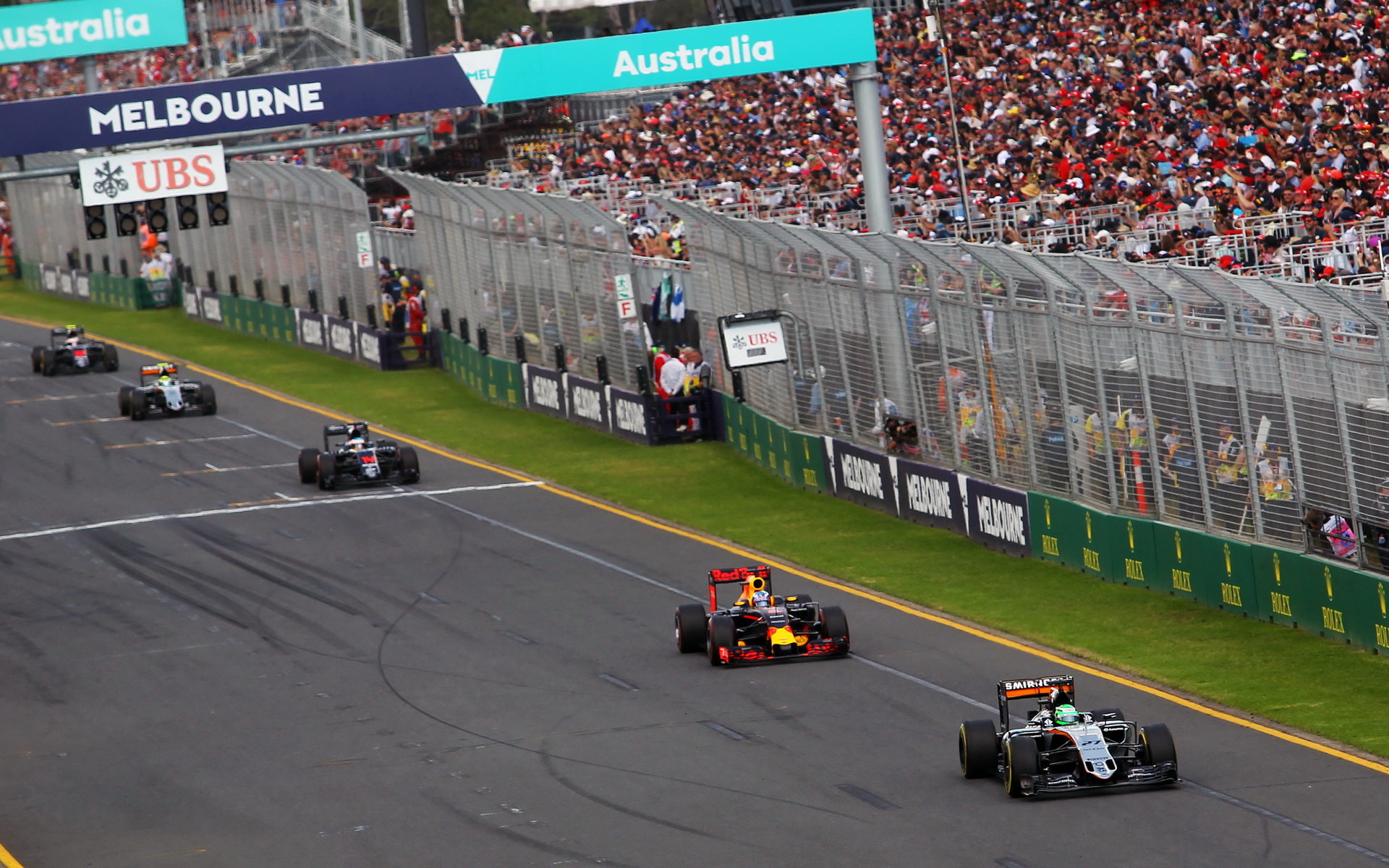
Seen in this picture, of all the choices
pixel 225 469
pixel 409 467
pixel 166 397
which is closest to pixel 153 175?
pixel 225 469

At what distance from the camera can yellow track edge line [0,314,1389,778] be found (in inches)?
595

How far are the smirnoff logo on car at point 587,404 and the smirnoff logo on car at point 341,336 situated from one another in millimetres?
11605

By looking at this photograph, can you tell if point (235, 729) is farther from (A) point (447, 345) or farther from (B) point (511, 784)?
(A) point (447, 345)

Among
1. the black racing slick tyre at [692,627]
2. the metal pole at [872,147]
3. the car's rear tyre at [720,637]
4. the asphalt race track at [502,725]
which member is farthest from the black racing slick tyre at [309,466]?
the car's rear tyre at [720,637]

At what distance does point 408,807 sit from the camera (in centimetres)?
1471

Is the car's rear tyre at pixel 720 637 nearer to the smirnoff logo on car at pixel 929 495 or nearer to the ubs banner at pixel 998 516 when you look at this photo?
the ubs banner at pixel 998 516

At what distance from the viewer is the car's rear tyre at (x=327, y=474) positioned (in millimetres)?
30516

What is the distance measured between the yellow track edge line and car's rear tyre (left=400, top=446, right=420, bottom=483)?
1.47m

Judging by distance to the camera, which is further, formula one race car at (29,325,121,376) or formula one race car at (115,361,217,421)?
formula one race car at (29,325,121,376)

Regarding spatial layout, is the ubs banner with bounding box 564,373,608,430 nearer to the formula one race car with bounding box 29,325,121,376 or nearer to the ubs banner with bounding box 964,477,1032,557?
the ubs banner with bounding box 964,477,1032,557

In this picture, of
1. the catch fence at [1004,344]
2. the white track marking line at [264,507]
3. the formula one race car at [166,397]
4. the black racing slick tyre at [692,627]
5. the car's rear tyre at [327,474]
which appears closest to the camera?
the catch fence at [1004,344]

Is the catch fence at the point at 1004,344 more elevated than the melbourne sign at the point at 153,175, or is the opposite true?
the melbourne sign at the point at 153,175

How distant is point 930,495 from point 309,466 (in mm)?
10025

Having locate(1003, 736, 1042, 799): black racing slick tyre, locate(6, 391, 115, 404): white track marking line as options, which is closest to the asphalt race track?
locate(1003, 736, 1042, 799): black racing slick tyre
